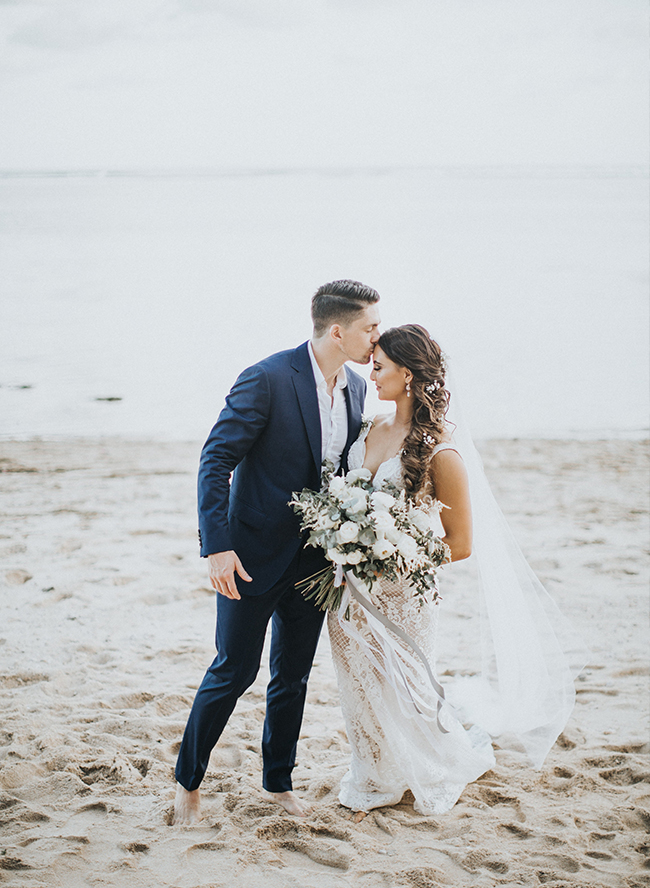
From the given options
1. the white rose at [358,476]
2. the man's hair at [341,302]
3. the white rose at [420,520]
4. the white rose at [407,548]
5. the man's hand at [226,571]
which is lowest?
the man's hand at [226,571]

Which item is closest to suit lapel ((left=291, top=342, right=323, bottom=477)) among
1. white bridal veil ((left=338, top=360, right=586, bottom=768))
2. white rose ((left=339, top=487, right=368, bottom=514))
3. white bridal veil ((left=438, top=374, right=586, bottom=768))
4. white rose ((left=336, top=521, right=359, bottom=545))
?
white rose ((left=339, top=487, right=368, bottom=514))

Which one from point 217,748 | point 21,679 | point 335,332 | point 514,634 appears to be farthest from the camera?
point 21,679

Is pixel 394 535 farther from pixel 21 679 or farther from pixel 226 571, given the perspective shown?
pixel 21 679

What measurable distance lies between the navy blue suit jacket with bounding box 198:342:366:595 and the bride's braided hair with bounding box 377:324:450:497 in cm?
38

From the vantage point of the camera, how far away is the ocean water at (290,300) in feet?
41.4

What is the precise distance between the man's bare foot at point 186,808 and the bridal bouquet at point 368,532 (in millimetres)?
1007

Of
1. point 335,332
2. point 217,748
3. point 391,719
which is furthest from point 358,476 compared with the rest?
point 217,748

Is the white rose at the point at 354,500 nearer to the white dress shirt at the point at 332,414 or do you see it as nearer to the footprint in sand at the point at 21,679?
the white dress shirt at the point at 332,414

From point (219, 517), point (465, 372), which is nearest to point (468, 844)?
point (219, 517)

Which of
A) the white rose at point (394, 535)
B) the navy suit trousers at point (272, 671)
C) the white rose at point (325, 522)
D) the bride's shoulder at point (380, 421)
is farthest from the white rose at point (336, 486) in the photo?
the bride's shoulder at point (380, 421)

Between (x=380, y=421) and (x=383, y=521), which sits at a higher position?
(x=380, y=421)

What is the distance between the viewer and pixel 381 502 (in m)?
2.82

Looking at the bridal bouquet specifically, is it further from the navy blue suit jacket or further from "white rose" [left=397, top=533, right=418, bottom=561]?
the navy blue suit jacket

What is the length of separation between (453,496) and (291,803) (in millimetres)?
1521
